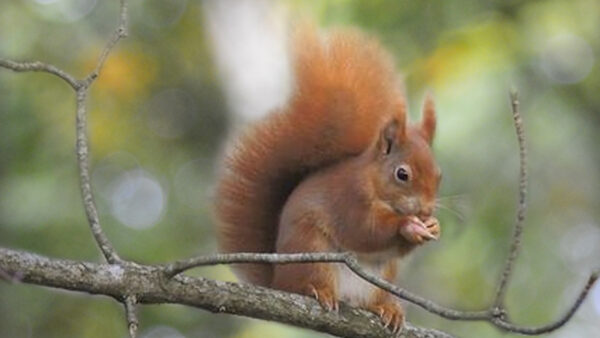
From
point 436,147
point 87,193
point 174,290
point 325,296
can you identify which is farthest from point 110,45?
point 436,147

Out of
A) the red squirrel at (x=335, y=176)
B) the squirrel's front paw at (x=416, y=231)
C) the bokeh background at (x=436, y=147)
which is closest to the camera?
the squirrel's front paw at (x=416, y=231)

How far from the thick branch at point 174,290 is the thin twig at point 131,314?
0.4 inches

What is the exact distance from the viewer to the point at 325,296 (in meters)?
2.95

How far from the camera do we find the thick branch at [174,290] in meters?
2.31

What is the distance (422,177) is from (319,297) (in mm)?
456

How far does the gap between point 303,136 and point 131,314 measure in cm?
115

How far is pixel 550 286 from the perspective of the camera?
610 cm

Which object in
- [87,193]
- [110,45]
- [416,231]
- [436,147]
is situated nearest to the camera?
[87,193]

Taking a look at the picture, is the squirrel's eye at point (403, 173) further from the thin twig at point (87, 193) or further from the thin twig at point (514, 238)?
the thin twig at point (87, 193)

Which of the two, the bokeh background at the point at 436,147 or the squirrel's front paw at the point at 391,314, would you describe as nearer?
the squirrel's front paw at the point at 391,314

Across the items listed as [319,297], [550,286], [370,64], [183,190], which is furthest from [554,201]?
[319,297]

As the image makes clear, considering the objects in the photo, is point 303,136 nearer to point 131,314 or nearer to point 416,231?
point 416,231

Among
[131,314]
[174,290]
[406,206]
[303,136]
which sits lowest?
[131,314]

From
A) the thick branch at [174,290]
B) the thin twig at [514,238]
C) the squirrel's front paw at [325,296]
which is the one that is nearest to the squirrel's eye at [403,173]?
the squirrel's front paw at [325,296]
